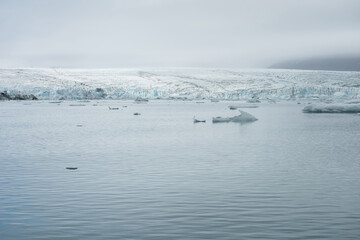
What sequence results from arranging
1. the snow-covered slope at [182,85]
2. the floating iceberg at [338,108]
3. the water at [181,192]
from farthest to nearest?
the snow-covered slope at [182,85]
the floating iceberg at [338,108]
the water at [181,192]

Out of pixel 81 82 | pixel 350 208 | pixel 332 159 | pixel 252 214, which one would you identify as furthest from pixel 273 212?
pixel 81 82

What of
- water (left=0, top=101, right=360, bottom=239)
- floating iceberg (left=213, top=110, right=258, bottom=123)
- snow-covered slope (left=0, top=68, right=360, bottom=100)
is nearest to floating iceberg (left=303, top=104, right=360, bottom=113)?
floating iceberg (left=213, top=110, right=258, bottom=123)

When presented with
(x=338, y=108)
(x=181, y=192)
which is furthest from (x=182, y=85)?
(x=181, y=192)

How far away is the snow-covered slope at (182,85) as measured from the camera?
68.7 meters

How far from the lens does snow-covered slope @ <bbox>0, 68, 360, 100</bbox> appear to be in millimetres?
68688

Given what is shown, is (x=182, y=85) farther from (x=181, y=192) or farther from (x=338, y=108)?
(x=181, y=192)

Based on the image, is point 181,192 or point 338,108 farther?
point 338,108

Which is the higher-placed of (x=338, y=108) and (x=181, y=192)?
(x=181, y=192)

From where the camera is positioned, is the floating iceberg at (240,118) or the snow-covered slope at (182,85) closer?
the floating iceberg at (240,118)

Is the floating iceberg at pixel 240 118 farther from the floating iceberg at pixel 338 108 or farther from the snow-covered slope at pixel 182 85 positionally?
the snow-covered slope at pixel 182 85

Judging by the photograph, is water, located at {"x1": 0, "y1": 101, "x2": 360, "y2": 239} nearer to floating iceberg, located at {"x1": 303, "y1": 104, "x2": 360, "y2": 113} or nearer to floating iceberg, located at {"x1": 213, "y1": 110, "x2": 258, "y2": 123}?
floating iceberg, located at {"x1": 213, "y1": 110, "x2": 258, "y2": 123}

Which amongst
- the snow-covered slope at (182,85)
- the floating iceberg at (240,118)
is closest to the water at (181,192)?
the floating iceberg at (240,118)

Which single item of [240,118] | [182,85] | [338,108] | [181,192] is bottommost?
[240,118]

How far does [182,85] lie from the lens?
74750 mm
